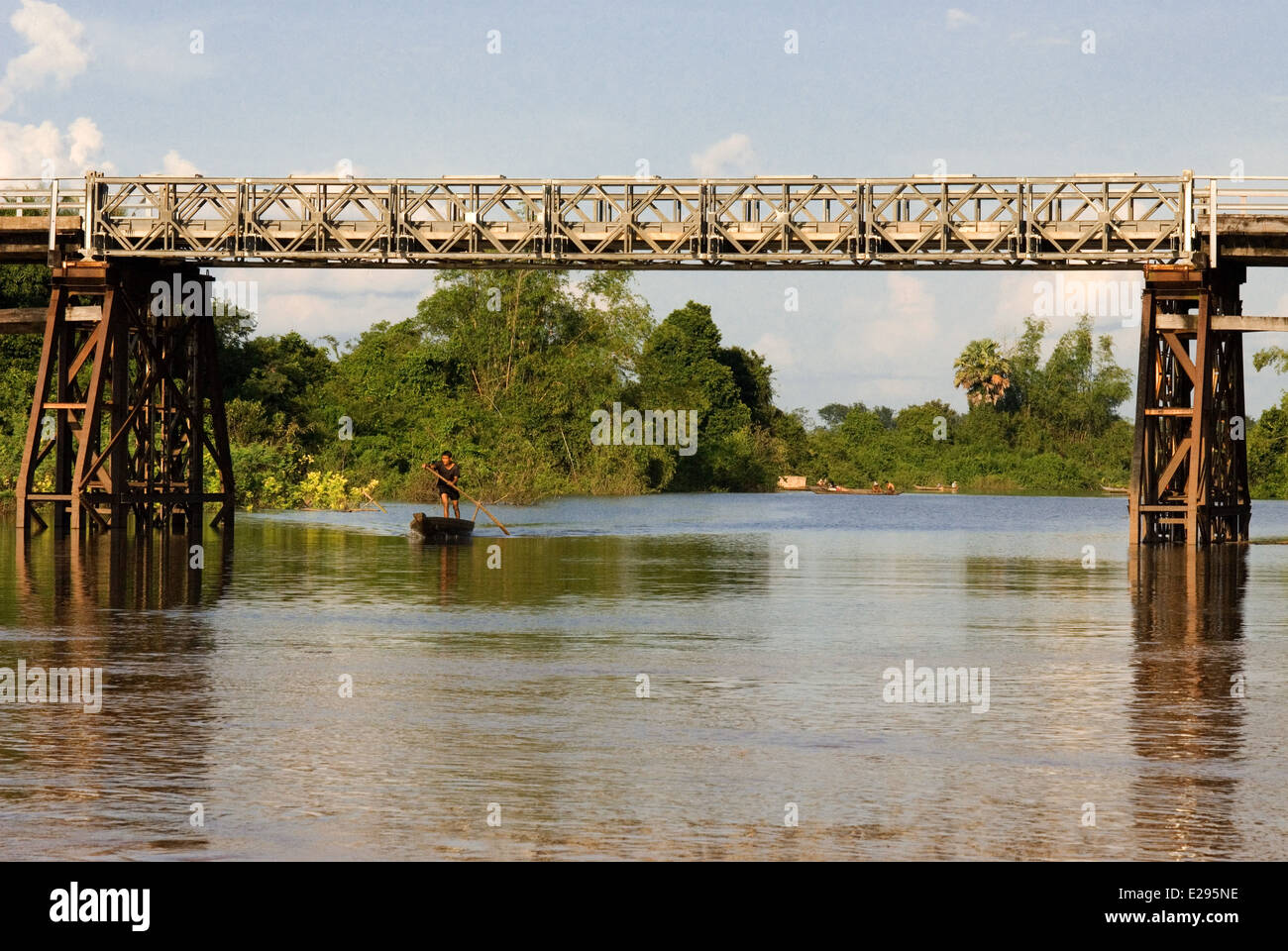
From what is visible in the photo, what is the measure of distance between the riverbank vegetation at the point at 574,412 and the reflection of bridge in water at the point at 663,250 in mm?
10735

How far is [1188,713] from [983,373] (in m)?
109

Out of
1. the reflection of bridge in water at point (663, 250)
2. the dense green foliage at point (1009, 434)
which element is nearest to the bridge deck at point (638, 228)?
the reflection of bridge in water at point (663, 250)

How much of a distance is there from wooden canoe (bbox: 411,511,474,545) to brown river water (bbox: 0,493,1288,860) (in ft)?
30.1

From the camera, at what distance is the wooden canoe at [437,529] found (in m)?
35.4

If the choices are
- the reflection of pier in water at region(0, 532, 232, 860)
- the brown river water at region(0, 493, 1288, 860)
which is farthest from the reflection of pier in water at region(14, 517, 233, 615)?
the brown river water at region(0, 493, 1288, 860)

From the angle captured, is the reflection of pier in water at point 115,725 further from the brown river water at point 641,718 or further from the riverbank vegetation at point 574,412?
the riverbank vegetation at point 574,412

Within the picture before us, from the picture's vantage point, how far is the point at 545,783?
9336 mm

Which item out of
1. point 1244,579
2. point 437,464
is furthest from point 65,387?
point 1244,579

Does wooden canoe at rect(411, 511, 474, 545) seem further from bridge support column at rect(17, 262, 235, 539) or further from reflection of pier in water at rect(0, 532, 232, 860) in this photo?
reflection of pier in water at rect(0, 532, 232, 860)

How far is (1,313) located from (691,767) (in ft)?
100

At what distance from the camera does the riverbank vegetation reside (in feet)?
199

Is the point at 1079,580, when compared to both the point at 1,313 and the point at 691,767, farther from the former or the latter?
the point at 1,313

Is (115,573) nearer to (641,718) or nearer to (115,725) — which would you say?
(115,725)
